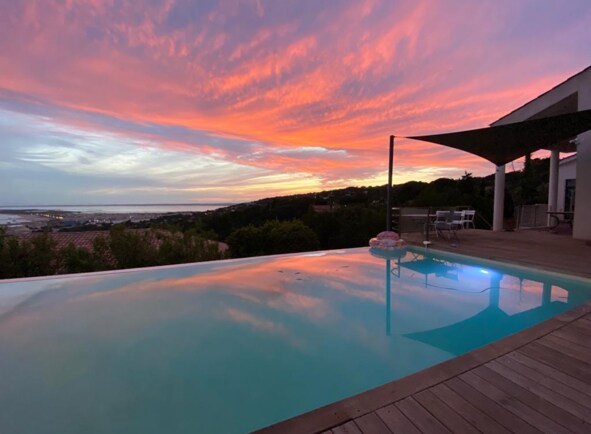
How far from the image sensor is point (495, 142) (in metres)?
6.22

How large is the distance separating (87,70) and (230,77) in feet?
9.11

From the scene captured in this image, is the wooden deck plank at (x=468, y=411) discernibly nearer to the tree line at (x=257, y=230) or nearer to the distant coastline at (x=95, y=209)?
the tree line at (x=257, y=230)

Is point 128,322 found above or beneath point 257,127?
A: beneath

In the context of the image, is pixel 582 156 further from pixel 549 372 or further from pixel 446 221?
pixel 549 372

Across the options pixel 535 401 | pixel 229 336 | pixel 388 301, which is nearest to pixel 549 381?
pixel 535 401

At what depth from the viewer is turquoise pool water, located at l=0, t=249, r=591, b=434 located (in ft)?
8.02

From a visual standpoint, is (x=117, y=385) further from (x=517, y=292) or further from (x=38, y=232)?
(x=517, y=292)

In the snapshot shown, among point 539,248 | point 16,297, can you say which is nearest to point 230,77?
point 16,297

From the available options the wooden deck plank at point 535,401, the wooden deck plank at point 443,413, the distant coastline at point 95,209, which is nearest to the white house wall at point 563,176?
the wooden deck plank at point 535,401

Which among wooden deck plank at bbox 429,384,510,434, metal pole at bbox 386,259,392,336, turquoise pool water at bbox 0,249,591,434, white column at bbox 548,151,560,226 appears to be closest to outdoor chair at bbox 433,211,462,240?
turquoise pool water at bbox 0,249,591,434

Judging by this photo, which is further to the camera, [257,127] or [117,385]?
[257,127]

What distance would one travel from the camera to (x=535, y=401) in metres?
1.70

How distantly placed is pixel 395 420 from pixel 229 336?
2.48m

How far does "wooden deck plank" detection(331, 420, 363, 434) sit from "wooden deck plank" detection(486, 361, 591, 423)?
3.68 ft
